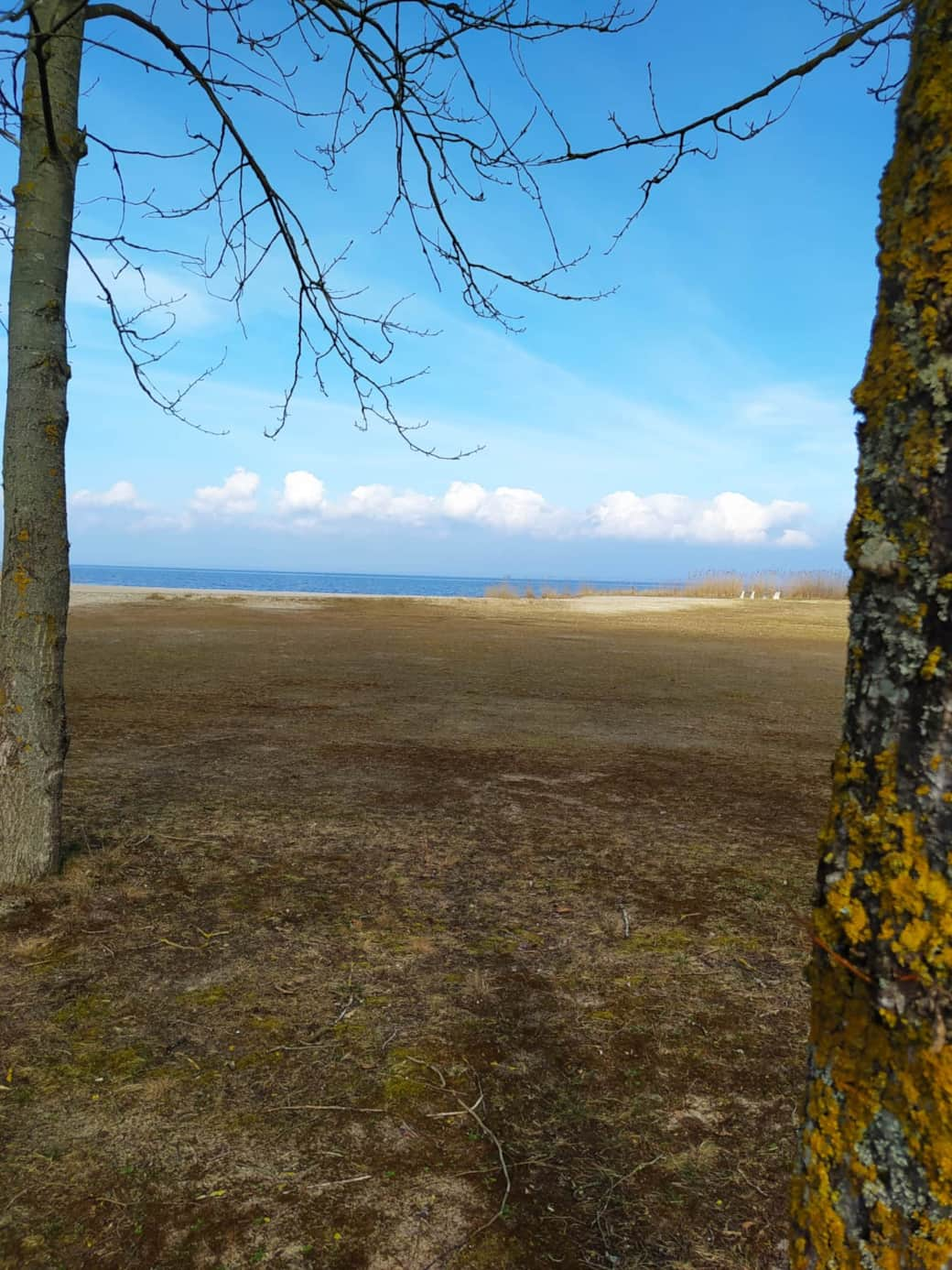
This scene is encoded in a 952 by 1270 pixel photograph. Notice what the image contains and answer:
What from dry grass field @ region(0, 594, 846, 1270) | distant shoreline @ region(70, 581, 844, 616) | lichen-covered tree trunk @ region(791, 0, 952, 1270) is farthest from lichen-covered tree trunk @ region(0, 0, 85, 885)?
distant shoreline @ region(70, 581, 844, 616)

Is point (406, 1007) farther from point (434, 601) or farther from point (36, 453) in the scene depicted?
point (434, 601)

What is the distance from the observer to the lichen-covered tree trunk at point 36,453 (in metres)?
3.95

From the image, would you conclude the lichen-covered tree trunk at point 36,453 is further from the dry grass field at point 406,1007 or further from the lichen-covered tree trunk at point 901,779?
the lichen-covered tree trunk at point 901,779

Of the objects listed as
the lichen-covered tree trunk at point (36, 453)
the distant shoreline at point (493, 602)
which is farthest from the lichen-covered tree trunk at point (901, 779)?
the distant shoreline at point (493, 602)

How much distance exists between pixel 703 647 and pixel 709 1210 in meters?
16.9

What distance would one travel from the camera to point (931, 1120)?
1149 millimetres

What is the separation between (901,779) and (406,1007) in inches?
99.9

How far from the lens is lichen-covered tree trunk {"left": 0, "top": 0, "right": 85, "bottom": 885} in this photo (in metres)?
3.95

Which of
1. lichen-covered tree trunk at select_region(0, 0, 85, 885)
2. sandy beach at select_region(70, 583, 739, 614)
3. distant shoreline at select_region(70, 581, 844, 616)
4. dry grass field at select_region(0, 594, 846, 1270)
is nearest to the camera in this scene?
dry grass field at select_region(0, 594, 846, 1270)

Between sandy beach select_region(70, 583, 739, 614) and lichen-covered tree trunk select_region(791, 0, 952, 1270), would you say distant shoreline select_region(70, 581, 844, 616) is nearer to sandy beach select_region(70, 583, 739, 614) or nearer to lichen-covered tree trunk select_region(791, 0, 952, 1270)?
sandy beach select_region(70, 583, 739, 614)

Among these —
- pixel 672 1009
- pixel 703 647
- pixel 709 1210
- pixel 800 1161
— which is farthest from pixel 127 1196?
pixel 703 647

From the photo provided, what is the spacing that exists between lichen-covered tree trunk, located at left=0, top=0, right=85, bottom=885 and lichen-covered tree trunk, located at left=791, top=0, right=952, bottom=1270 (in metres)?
3.92

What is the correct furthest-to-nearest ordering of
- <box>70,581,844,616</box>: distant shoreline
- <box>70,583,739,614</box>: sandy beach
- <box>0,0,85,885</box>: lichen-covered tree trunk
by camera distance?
1. <box>70,583,739,614</box>: sandy beach
2. <box>70,581,844,616</box>: distant shoreline
3. <box>0,0,85,885</box>: lichen-covered tree trunk

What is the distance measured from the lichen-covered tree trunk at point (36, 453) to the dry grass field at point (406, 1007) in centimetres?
62
